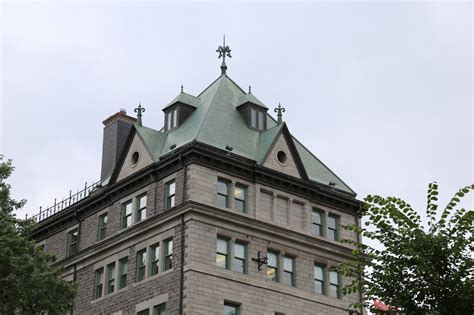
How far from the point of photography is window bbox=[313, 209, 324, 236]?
176 ft

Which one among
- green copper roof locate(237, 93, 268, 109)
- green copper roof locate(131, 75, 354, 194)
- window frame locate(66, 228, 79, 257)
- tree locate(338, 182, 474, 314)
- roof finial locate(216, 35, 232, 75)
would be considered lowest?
tree locate(338, 182, 474, 314)

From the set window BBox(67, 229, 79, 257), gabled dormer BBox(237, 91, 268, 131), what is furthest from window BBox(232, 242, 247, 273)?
window BBox(67, 229, 79, 257)

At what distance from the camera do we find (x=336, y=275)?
53688 millimetres

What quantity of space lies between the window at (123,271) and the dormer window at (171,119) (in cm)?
834

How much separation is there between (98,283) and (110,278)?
4.21 ft

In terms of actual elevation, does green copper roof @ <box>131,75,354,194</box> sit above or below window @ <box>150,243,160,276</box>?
above

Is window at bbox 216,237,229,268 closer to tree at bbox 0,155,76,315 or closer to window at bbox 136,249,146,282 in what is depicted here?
window at bbox 136,249,146,282

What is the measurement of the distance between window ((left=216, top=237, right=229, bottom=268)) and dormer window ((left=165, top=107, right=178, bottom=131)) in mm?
8702

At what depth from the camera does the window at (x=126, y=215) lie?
52.3 metres

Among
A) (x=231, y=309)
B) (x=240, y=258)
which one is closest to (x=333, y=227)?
(x=240, y=258)

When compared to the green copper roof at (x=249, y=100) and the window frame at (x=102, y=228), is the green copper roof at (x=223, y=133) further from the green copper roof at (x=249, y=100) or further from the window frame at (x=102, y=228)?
the window frame at (x=102, y=228)

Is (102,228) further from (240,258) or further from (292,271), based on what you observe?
(292,271)

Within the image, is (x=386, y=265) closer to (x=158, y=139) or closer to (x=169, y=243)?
(x=169, y=243)

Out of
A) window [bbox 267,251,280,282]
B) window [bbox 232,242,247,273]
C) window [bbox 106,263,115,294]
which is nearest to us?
window [bbox 232,242,247,273]
